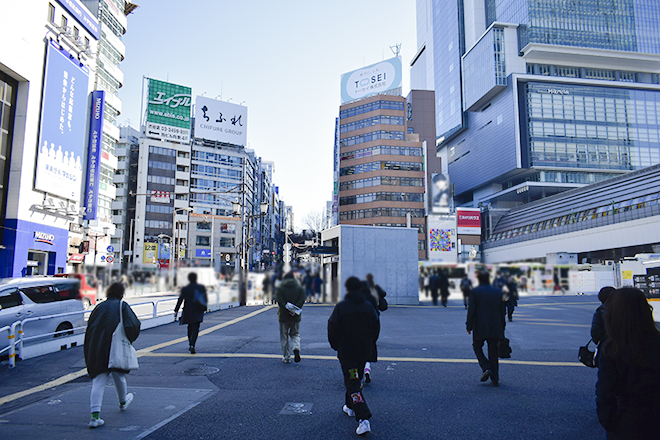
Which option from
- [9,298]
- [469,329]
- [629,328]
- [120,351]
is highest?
[629,328]

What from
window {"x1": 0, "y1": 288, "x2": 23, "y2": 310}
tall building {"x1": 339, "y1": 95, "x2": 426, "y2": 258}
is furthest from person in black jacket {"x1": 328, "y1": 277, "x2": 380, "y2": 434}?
tall building {"x1": 339, "y1": 95, "x2": 426, "y2": 258}

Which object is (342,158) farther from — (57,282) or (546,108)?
(57,282)

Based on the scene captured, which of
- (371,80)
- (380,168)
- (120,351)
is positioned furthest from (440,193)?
(371,80)

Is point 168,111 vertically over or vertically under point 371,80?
under

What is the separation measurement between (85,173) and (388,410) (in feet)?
123

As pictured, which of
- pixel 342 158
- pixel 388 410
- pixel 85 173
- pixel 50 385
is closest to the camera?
pixel 388 410

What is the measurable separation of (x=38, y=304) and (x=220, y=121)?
260 ft

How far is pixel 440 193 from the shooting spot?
175 inches

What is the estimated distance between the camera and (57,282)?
1170 cm

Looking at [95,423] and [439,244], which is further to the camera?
[439,244]

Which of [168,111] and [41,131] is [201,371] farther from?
[168,111]

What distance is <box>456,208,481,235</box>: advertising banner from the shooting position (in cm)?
7154

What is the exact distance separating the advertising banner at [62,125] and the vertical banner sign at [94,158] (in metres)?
2.22

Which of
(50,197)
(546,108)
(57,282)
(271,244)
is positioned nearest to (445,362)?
(57,282)
